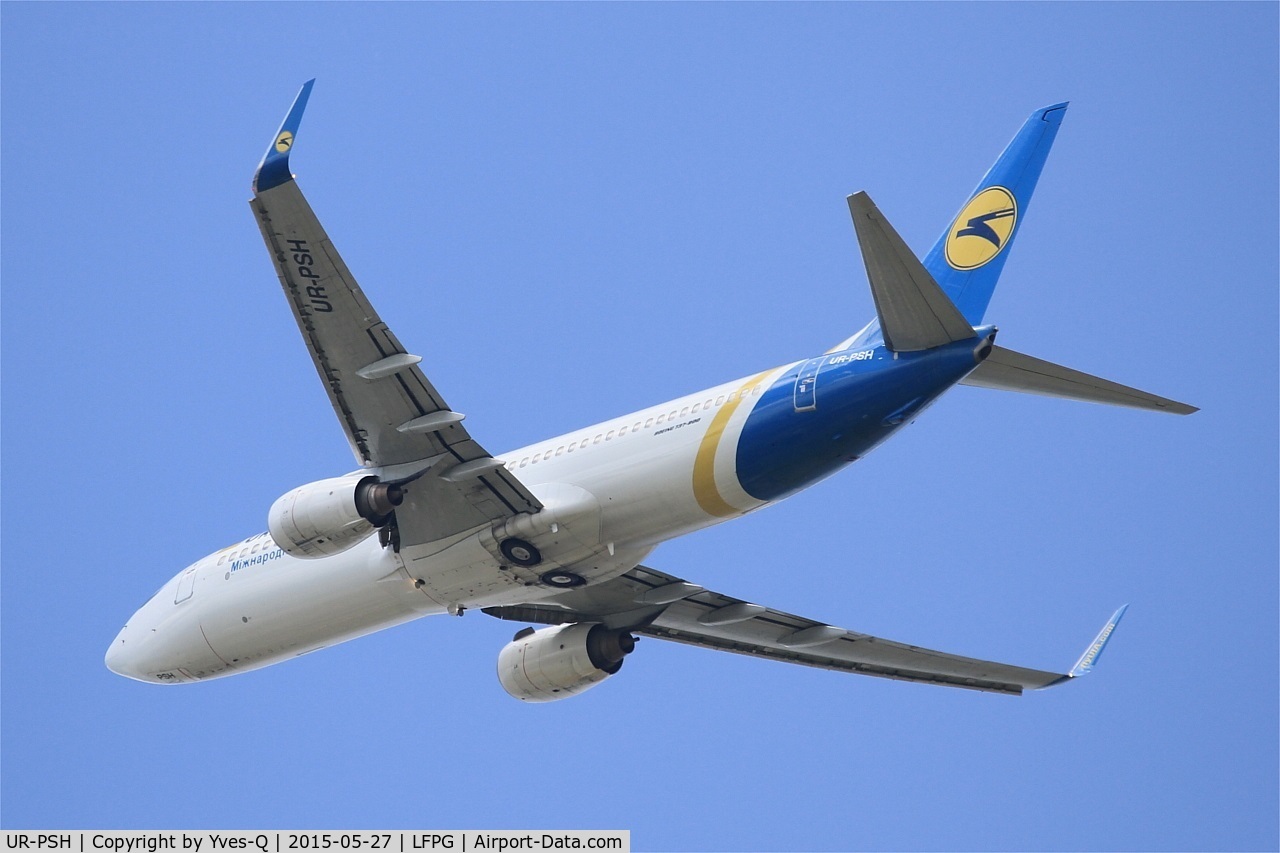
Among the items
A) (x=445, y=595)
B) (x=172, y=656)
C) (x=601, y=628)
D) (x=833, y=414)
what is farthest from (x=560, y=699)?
(x=833, y=414)

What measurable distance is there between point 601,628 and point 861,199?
13.9m

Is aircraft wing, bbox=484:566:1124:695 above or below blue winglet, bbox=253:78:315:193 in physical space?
below

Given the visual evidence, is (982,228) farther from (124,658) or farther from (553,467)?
(124,658)

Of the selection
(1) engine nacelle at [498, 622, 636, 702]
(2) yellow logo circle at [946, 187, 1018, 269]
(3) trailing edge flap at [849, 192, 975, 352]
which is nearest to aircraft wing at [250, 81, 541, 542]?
(1) engine nacelle at [498, 622, 636, 702]

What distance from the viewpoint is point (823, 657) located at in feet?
121

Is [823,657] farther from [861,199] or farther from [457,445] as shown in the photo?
[861,199]

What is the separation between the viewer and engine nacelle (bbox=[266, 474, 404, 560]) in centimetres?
2853

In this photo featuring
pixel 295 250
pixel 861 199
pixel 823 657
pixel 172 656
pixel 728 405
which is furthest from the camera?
pixel 823 657

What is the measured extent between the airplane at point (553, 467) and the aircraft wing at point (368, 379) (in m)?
0.03

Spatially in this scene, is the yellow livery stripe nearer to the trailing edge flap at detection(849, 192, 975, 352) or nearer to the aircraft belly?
the trailing edge flap at detection(849, 192, 975, 352)

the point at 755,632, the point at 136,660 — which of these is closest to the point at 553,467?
the point at 755,632

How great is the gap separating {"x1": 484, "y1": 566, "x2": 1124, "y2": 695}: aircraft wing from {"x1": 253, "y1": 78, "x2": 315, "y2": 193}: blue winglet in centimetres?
1151

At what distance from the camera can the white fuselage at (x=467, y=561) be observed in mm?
28406
